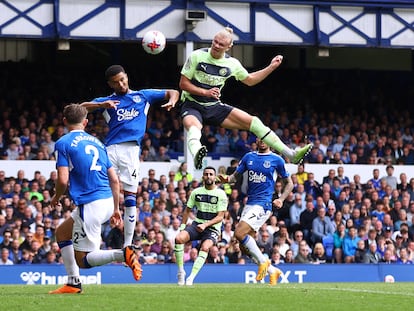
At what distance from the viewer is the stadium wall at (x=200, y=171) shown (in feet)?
88.7

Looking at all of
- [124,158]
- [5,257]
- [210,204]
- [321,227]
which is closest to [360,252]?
[321,227]

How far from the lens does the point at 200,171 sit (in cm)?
2892

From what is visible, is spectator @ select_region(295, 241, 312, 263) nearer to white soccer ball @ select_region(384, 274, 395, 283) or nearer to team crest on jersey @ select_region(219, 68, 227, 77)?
white soccer ball @ select_region(384, 274, 395, 283)

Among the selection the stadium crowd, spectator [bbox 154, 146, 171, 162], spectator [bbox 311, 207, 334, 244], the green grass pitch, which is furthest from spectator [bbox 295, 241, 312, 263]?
the green grass pitch

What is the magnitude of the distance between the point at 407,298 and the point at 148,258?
10.7 m

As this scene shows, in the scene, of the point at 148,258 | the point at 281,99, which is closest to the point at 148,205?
the point at 148,258

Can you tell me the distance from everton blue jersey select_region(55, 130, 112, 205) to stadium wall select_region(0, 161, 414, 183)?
14.0 metres

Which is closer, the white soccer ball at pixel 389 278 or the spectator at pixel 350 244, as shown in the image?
the white soccer ball at pixel 389 278

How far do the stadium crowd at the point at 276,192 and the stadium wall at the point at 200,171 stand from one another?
0.21 m

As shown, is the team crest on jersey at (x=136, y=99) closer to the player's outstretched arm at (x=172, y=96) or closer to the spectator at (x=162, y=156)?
the player's outstretched arm at (x=172, y=96)

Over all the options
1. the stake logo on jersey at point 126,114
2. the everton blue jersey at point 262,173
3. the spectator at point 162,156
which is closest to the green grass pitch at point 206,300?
the stake logo on jersey at point 126,114

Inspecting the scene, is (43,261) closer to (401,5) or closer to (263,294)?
(263,294)

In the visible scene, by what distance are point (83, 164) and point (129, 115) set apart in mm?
2910

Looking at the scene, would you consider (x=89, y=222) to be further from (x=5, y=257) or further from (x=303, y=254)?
(x=303, y=254)
